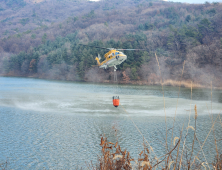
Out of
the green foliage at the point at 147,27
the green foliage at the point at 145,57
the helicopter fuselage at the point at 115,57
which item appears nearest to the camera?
the helicopter fuselage at the point at 115,57

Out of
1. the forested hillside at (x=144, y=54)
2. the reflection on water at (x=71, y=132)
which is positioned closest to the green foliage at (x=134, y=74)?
the forested hillside at (x=144, y=54)

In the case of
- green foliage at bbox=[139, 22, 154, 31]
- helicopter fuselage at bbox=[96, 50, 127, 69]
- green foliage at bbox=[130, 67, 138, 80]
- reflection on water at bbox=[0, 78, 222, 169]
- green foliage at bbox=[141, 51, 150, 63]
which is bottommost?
reflection on water at bbox=[0, 78, 222, 169]

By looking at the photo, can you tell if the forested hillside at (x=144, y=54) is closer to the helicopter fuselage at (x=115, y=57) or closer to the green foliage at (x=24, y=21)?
the helicopter fuselage at (x=115, y=57)

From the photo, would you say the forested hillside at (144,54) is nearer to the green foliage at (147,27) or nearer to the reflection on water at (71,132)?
the green foliage at (147,27)

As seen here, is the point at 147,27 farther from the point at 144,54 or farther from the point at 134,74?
the point at 134,74

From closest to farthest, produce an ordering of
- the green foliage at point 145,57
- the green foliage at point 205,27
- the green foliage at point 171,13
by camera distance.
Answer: the green foliage at point 145,57, the green foliage at point 205,27, the green foliage at point 171,13

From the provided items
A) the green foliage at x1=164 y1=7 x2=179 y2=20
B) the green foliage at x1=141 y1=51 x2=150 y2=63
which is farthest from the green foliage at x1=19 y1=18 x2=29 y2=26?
the green foliage at x1=141 y1=51 x2=150 y2=63

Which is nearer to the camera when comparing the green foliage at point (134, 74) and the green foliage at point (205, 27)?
the green foliage at point (134, 74)

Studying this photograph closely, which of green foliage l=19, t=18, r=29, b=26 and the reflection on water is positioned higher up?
green foliage l=19, t=18, r=29, b=26

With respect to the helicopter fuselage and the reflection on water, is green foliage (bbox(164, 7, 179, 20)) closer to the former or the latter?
the helicopter fuselage

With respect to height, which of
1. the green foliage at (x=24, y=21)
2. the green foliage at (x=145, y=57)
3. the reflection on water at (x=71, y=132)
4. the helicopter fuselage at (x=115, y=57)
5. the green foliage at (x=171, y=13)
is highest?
the green foliage at (x=24, y=21)

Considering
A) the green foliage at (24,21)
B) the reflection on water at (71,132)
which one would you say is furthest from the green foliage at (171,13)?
the green foliage at (24,21)

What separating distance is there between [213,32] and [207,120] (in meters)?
43.8

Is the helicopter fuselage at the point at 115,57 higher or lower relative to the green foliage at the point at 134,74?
lower
